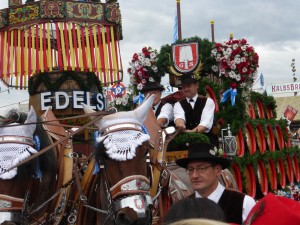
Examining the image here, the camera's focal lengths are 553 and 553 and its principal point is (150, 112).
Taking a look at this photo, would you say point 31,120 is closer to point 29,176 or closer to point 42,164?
point 42,164

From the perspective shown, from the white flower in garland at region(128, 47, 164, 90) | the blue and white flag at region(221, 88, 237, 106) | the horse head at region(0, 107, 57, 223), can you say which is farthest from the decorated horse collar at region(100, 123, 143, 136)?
the white flower in garland at region(128, 47, 164, 90)

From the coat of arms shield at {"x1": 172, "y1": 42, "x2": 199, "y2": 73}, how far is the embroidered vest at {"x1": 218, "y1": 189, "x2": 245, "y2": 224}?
453cm

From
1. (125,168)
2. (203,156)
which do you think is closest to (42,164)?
(125,168)

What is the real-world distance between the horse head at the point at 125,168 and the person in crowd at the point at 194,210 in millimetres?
1802

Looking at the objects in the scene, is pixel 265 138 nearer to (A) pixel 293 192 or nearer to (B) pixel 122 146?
(A) pixel 293 192

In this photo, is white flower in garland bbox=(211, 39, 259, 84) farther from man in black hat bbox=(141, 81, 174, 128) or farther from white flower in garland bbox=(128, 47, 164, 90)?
man in black hat bbox=(141, 81, 174, 128)

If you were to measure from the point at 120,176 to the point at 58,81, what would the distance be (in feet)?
20.6

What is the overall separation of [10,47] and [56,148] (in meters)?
5.56

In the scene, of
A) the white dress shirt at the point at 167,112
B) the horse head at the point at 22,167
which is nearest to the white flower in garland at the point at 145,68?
the white dress shirt at the point at 167,112

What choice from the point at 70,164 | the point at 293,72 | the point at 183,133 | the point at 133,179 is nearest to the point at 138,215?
the point at 133,179

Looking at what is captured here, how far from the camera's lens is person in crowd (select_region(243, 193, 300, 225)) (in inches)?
74.0

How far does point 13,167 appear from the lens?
4391 millimetres

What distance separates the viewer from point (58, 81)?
34.0ft

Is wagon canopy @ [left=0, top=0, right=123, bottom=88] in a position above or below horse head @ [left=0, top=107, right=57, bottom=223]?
above
